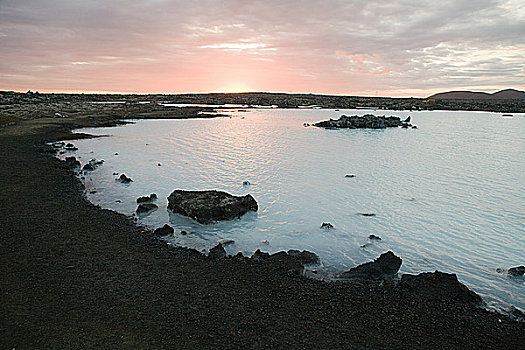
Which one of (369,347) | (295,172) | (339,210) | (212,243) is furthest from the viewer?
(295,172)

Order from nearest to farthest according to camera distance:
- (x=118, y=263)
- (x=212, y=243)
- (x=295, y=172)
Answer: (x=118, y=263) < (x=212, y=243) < (x=295, y=172)

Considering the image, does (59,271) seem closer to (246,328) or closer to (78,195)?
(246,328)

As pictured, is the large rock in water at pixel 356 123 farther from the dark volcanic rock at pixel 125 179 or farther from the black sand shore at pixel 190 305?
the black sand shore at pixel 190 305

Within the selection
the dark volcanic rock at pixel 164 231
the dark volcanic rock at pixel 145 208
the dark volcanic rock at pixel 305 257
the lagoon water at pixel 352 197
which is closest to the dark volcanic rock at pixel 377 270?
the lagoon water at pixel 352 197

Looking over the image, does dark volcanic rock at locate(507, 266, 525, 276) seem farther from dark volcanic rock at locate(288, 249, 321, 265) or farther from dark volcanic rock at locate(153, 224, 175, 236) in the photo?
dark volcanic rock at locate(153, 224, 175, 236)

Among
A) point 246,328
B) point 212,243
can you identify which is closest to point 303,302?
point 246,328

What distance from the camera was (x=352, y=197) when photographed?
18.6 metres

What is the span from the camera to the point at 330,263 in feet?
36.0

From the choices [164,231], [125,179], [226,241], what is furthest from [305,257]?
[125,179]

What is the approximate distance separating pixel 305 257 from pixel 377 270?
87.4 inches

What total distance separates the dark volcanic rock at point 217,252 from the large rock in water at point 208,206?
3.02 metres

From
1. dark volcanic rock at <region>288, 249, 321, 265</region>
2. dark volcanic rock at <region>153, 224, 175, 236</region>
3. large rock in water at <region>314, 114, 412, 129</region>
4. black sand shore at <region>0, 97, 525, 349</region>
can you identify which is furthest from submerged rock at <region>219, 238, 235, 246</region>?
large rock in water at <region>314, 114, 412, 129</region>

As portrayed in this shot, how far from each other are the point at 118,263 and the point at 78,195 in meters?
8.52

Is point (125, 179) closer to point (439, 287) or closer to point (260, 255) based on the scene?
point (260, 255)
